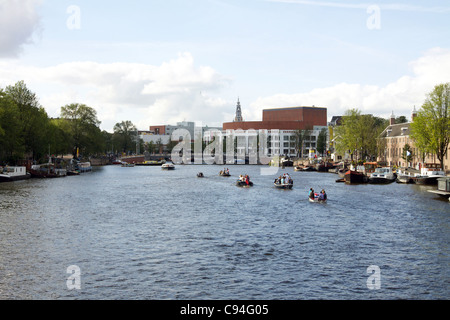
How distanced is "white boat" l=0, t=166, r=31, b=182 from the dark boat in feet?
243

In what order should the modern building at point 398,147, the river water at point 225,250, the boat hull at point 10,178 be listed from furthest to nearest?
the modern building at point 398,147 → the boat hull at point 10,178 → the river water at point 225,250

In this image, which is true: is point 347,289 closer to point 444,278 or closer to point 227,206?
point 444,278

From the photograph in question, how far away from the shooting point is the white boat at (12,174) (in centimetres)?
9569

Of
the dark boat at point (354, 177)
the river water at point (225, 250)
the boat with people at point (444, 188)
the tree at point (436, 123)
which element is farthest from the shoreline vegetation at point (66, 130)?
the river water at point (225, 250)

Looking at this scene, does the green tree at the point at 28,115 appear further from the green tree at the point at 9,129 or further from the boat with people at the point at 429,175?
the boat with people at the point at 429,175

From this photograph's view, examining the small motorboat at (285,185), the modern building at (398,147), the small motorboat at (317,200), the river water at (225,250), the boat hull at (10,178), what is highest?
the modern building at (398,147)

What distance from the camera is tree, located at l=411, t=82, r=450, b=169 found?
97312 mm

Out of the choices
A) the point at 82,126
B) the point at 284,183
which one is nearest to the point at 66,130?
the point at 82,126

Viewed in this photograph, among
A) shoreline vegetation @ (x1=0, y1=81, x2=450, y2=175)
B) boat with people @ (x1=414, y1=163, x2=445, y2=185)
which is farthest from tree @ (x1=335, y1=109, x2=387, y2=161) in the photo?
boat with people @ (x1=414, y1=163, x2=445, y2=185)

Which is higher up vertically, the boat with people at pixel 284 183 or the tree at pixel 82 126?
the tree at pixel 82 126

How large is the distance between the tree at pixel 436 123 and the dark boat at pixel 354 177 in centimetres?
1515

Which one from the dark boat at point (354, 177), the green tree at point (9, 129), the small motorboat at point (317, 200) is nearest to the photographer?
the small motorboat at point (317, 200)
